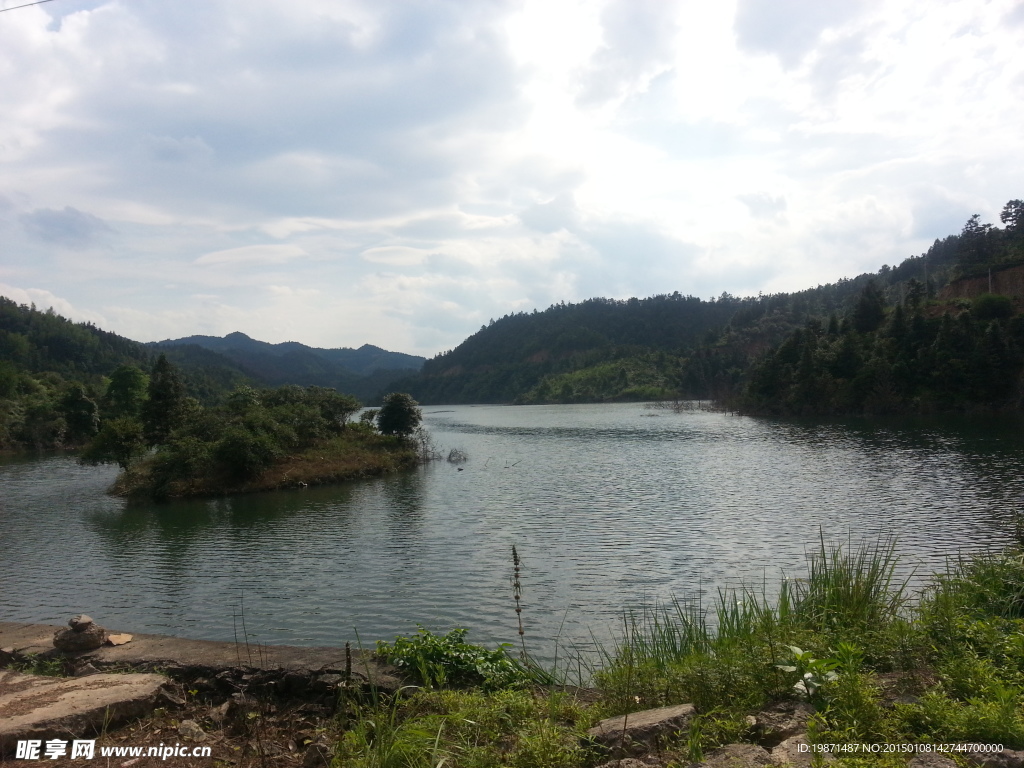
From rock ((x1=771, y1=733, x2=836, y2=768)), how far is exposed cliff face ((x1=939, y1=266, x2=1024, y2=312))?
284 feet

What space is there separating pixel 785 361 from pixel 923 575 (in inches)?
2929

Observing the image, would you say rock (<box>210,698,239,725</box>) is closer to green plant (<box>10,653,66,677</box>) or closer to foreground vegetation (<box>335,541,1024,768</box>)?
foreground vegetation (<box>335,541,1024,768</box>)

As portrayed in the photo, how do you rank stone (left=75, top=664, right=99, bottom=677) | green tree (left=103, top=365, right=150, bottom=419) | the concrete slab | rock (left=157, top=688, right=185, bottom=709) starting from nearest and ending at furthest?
rock (left=157, top=688, right=185, bottom=709) < the concrete slab < stone (left=75, top=664, right=99, bottom=677) < green tree (left=103, top=365, right=150, bottom=419)

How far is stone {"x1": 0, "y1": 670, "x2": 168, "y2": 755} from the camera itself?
19.7 feet

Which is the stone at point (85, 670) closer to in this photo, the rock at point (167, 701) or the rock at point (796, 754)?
the rock at point (167, 701)

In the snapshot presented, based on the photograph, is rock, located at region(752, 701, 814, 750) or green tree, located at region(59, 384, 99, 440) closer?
rock, located at region(752, 701, 814, 750)

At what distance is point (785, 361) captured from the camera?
82875 mm

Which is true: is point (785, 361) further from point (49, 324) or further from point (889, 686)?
point (49, 324)

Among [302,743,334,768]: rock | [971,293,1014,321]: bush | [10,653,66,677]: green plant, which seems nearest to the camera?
[302,743,334,768]: rock

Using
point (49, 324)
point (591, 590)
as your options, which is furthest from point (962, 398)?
point (49, 324)

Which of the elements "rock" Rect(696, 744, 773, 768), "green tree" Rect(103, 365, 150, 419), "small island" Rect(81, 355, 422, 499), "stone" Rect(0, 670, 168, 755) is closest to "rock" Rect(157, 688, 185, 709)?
"stone" Rect(0, 670, 168, 755)

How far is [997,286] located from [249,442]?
89.5 meters

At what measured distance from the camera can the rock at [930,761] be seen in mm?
4191

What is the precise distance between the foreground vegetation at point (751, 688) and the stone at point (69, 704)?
2.34m
